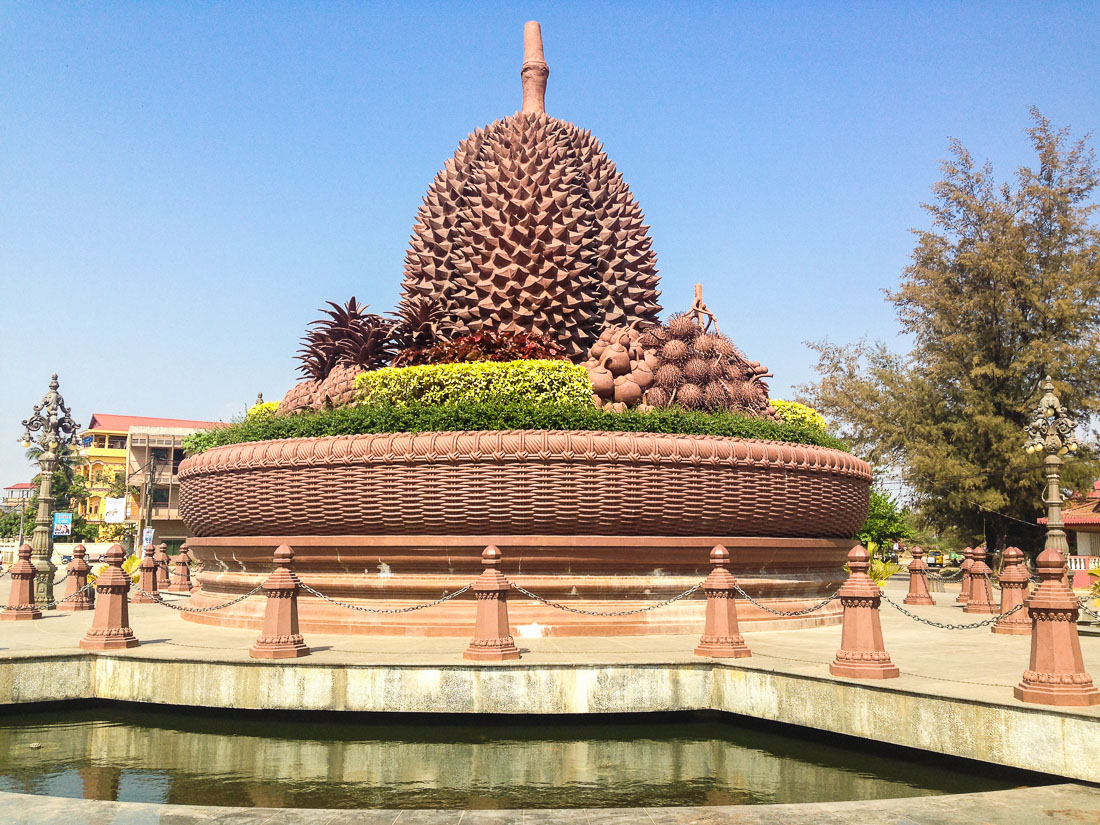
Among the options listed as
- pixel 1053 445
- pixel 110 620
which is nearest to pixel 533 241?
pixel 110 620

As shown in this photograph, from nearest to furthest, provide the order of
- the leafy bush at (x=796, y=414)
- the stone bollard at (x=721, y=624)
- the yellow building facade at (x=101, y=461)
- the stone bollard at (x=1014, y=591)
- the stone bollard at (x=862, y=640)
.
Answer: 1. the stone bollard at (x=862, y=640)
2. the stone bollard at (x=721, y=624)
3. the stone bollard at (x=1014, y=591)
4. the leafy bush at (x=796, y=414)
5. the yellow building facade at (x=101, y=461)

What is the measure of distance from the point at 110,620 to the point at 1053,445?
52.5 ft

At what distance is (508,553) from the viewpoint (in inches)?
451

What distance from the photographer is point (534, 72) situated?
17.4m

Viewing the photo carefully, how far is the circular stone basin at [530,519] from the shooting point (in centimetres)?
1138

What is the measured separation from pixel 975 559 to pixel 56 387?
1704 centimetres

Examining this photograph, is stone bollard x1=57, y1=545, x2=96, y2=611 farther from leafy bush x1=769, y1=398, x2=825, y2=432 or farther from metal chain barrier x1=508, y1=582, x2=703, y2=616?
leafy bush x1=769, y1=398, x2=825, y2=432

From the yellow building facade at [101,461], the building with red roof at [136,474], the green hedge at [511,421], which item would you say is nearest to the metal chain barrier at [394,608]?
the green hedge at [511,421]

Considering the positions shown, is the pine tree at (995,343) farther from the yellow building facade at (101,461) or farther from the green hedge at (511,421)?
the yellow building facade at (101,461)

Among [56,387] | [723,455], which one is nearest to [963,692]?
[723,455]

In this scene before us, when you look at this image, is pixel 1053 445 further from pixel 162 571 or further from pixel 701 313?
pixel 162 571

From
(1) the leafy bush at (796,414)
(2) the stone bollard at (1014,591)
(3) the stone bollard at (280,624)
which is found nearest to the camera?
(3) the stone bollard at (280,624)

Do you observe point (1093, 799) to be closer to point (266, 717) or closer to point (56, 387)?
point (266, 717)

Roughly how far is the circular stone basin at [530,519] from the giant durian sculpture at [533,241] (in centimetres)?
396
